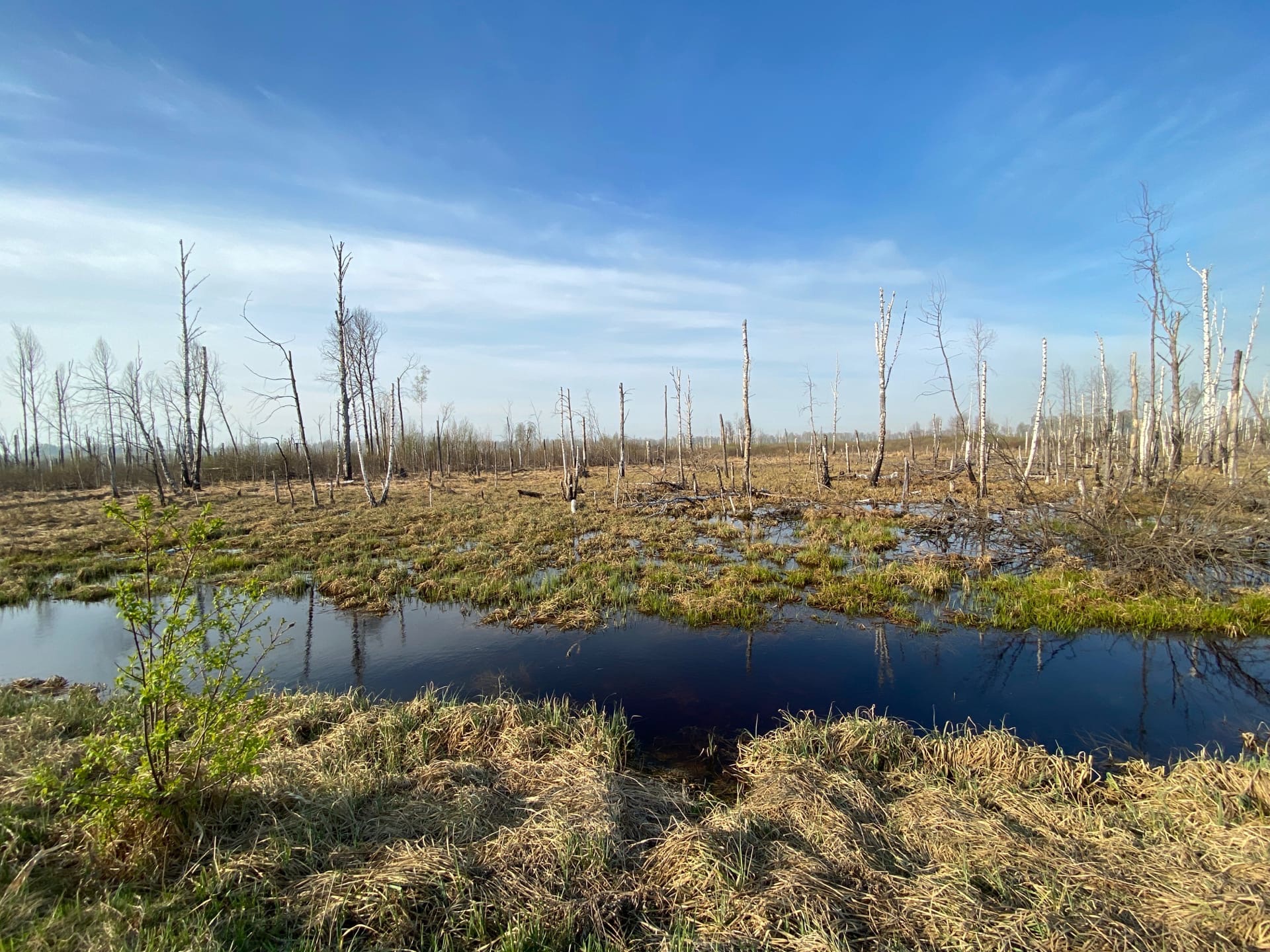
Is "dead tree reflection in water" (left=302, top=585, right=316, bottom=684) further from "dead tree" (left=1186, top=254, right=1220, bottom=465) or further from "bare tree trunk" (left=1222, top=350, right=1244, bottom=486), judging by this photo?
"dead tree" (left=1186, top=254, right=1220, bottom=465)

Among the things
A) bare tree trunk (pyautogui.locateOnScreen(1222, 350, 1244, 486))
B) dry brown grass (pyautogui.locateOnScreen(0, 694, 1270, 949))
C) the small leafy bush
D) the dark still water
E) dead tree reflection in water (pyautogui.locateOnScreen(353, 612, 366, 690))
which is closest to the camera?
dry brown grass (pyautogui.locateOnScreen(0, 694, 1270, 949))

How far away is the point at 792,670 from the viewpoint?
733 cm

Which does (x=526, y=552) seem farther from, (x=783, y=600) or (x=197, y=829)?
(x=197, y=829)

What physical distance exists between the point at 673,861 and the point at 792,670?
431cm

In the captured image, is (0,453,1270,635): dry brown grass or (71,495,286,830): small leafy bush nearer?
(71,495,286,830): small leafy bush

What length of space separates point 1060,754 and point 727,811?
317 centimetres

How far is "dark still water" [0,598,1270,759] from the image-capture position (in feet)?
19.5

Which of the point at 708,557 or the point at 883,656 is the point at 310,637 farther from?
the point at 883,656

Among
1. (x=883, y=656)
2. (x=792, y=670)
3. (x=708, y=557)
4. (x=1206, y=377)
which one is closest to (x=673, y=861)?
(x=792, y=670)

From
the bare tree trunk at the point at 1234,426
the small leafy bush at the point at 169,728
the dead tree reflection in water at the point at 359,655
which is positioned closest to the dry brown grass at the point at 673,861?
the small leafy bush at the point at 169,728

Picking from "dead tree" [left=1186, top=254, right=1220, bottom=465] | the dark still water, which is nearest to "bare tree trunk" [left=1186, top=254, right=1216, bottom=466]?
"dead tree" [left=1186, top=254, right=1220, bottom=465]

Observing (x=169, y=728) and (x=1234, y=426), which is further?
(x=1234, y=426)

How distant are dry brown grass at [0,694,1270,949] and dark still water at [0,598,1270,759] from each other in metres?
→ 1.36

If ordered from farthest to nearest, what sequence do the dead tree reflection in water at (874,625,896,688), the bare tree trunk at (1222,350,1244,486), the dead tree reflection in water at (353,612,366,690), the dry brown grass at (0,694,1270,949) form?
1. the bare tree trunk at (1222,350,1244,486)
2. the dead tree reflection in water at (353,612,366,690)
3. the dead tree reflection in water at (874,625,896,688)
4. the dry brown grass at (0,694,1270,949)
